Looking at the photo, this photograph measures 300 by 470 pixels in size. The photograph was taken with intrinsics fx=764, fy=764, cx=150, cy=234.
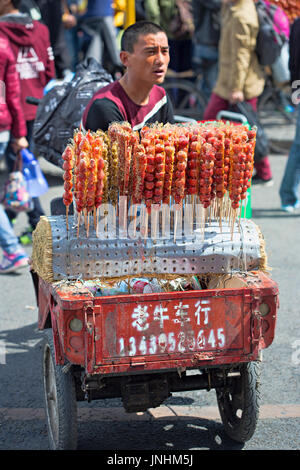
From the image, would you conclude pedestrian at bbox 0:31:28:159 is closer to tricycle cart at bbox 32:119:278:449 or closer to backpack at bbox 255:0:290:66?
tricycle cart at bbox 32:119:278:449

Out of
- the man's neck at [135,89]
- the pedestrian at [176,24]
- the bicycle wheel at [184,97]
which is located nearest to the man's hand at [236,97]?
the bicycle wheel at [184,97]

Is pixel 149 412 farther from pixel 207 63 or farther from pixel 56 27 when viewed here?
pixel 207 63

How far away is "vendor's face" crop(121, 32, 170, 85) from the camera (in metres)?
4.58

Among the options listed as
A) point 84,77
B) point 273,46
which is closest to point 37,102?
point 84,77

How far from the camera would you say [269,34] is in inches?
351

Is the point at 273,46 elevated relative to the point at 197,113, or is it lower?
elevated

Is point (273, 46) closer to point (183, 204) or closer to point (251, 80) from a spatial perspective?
point (251, 80)

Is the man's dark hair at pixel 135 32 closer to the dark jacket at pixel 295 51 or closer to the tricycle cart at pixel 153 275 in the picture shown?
the tricycle cart at pixel 153 275

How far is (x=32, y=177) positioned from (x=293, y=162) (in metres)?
2.97

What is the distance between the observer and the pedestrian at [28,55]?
726 cm

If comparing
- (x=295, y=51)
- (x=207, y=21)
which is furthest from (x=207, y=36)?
(x=295, y=51)

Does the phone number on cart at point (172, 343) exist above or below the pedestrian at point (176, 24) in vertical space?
below

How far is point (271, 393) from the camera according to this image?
4.62 m

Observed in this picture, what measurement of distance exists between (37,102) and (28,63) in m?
2.21
